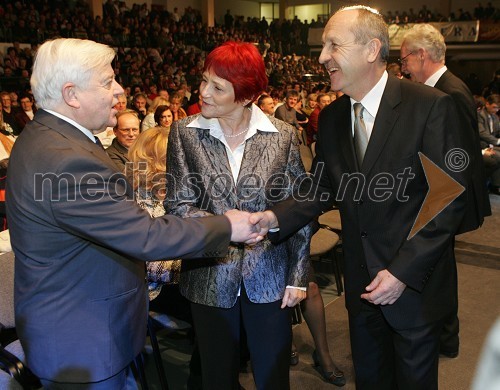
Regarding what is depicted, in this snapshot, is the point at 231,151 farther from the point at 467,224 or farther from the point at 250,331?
the point at 467,224

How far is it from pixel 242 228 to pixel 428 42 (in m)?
2.30

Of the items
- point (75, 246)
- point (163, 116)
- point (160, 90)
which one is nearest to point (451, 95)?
point (75, 246)

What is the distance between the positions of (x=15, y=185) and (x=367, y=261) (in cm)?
126

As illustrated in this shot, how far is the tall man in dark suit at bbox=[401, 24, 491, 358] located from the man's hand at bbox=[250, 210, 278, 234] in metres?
1.60

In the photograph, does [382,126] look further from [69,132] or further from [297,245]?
[69,132]

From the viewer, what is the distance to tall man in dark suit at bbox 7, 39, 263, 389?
1.60 meters

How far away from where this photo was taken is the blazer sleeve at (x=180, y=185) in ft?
7.14

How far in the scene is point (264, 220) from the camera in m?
2.06

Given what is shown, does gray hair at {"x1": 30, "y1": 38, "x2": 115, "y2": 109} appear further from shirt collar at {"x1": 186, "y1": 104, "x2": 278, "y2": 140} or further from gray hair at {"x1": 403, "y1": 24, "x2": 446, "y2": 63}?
gray hair at {"x1": 403, "y1": 24, "x2": 446, "y2": 63}

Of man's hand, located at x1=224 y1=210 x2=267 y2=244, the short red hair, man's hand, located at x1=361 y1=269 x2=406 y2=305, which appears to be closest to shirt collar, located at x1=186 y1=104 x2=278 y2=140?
the short red hair

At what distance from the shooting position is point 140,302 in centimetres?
190

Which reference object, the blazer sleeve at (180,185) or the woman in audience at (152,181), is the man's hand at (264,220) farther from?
the woman in audience at (152,181)

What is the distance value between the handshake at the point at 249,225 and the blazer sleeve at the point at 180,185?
0.24 meters

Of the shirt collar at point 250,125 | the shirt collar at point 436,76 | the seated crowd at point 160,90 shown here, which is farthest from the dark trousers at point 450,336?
the shirt collar at point 250,125
